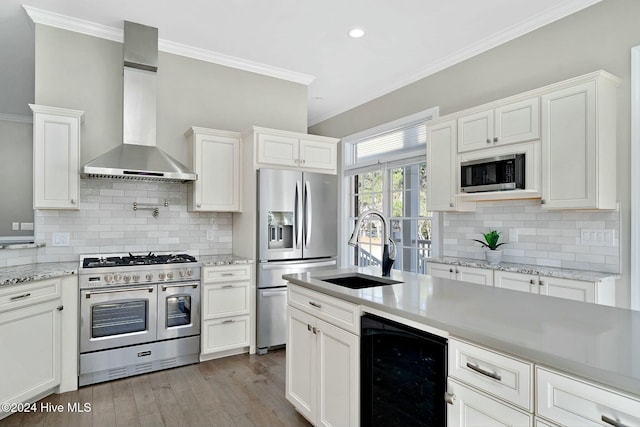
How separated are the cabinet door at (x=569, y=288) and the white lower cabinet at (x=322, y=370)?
1831mm

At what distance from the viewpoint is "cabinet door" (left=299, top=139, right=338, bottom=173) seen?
4.00 metres

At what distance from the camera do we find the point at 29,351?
2.49 meters

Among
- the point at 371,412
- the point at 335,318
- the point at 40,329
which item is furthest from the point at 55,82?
the point at 371,412

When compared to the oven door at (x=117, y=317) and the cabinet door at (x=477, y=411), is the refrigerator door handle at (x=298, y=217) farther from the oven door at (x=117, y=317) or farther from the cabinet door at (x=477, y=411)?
the cabinet door at (x=477, y=411)

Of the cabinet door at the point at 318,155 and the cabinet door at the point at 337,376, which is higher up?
the cabinet door at the point at 318,155

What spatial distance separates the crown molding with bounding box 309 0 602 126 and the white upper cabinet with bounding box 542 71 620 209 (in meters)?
0.78

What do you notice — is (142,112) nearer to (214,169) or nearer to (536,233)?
(214,169)

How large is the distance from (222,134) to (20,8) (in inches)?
77.8

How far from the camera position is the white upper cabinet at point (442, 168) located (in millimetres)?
3658

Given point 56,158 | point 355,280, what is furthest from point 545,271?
point 56,158

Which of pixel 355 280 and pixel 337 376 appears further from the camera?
pixel 355 280

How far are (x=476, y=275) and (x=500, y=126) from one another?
134cm

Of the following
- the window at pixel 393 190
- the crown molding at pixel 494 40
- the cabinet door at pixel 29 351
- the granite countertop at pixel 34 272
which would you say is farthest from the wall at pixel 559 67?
the cabinet door at pixel 29 351

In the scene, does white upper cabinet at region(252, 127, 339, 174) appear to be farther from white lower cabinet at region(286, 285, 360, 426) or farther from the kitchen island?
the kitchen island
